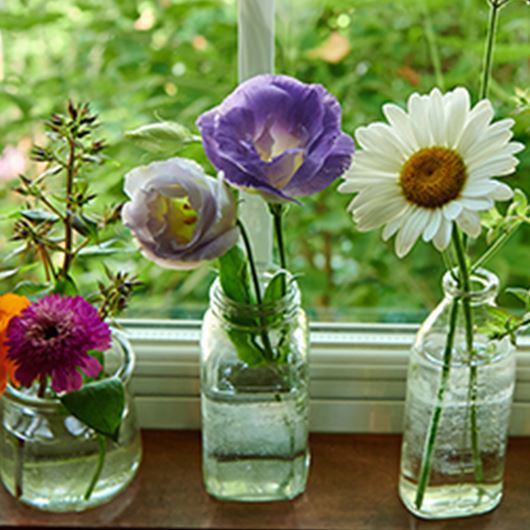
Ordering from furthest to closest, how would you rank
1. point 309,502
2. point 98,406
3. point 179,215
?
point 309,502 < point 98,406 < point 179,215

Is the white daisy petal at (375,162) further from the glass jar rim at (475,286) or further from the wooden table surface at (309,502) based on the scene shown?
the wooden table surface at (309,502)

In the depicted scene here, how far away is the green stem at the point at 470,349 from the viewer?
858 mm

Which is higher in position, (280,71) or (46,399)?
(280,71)

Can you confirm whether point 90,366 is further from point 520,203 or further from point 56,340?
point 520,203

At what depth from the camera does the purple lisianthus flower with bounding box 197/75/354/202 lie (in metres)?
0.76

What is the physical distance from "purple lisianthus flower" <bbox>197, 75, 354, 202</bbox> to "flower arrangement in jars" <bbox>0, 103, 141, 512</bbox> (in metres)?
0.15

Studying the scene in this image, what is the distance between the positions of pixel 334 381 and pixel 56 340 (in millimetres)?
349

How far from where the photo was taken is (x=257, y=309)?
0.89m

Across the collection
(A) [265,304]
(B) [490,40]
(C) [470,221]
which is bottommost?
(A) [265,304]

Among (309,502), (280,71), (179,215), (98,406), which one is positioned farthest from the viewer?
(280,71)

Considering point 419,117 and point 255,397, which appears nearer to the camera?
point 419,117

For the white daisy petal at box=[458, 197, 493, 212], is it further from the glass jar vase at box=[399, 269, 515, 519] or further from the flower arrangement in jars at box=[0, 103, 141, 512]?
the flower arrangement in jars at box=[0, 103, 141, 512]

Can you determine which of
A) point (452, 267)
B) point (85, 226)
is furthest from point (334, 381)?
point (85, 226)

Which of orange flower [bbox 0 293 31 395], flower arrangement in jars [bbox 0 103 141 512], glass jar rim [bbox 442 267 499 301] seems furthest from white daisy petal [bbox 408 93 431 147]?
orange flower [bbox 0 293 31 395]
